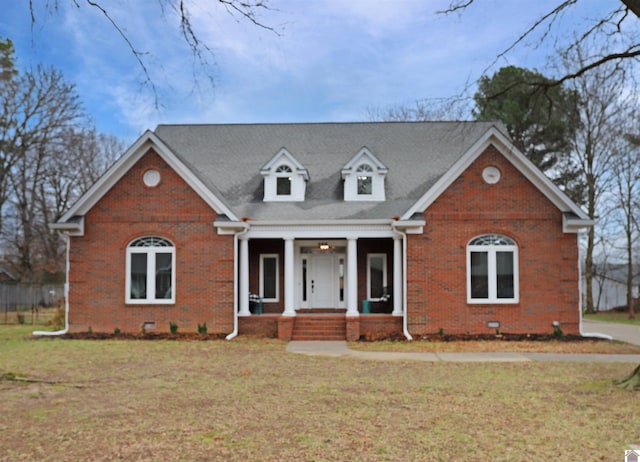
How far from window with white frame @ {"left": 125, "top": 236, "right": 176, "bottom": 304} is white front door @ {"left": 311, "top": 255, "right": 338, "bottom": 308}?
5.50 metres

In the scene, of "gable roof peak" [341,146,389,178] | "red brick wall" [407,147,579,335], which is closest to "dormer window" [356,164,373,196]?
"gable roof peak" [341,146,389,178]

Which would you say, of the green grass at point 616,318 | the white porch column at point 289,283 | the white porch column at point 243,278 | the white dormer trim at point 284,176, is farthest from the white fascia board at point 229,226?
the green grass at point 616,318

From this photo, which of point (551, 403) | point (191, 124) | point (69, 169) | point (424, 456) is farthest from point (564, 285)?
point (69, 169)

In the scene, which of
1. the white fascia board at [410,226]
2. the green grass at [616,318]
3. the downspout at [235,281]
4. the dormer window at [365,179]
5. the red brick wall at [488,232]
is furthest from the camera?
the green grass at [616,318]

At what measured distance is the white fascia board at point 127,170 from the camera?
57.1ft

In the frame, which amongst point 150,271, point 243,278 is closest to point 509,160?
point 243,278

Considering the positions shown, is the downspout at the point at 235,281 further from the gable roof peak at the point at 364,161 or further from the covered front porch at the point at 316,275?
the gable roof peak at the point at 364,161

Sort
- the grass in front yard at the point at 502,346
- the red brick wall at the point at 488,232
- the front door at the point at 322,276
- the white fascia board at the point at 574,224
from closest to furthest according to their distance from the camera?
the grass in front yard at the point at 502,346, the white fascia board at the point at 574,224, the red brick wall at the point at 488,232, the front door at the point at 322,276

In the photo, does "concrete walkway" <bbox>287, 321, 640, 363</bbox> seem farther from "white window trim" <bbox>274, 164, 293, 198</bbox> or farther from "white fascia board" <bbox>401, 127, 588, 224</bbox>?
"white window trim" <bbox>274, 164, 293, 198</bbox>

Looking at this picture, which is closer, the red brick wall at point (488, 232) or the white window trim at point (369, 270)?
the red brick wall at point (488, 232)

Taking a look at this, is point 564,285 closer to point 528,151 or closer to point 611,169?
point 611,169

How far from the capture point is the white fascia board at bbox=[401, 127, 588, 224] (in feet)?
56.1

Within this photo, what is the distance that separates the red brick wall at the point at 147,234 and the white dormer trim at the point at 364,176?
15.7 ft

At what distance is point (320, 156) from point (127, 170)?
7.29m
